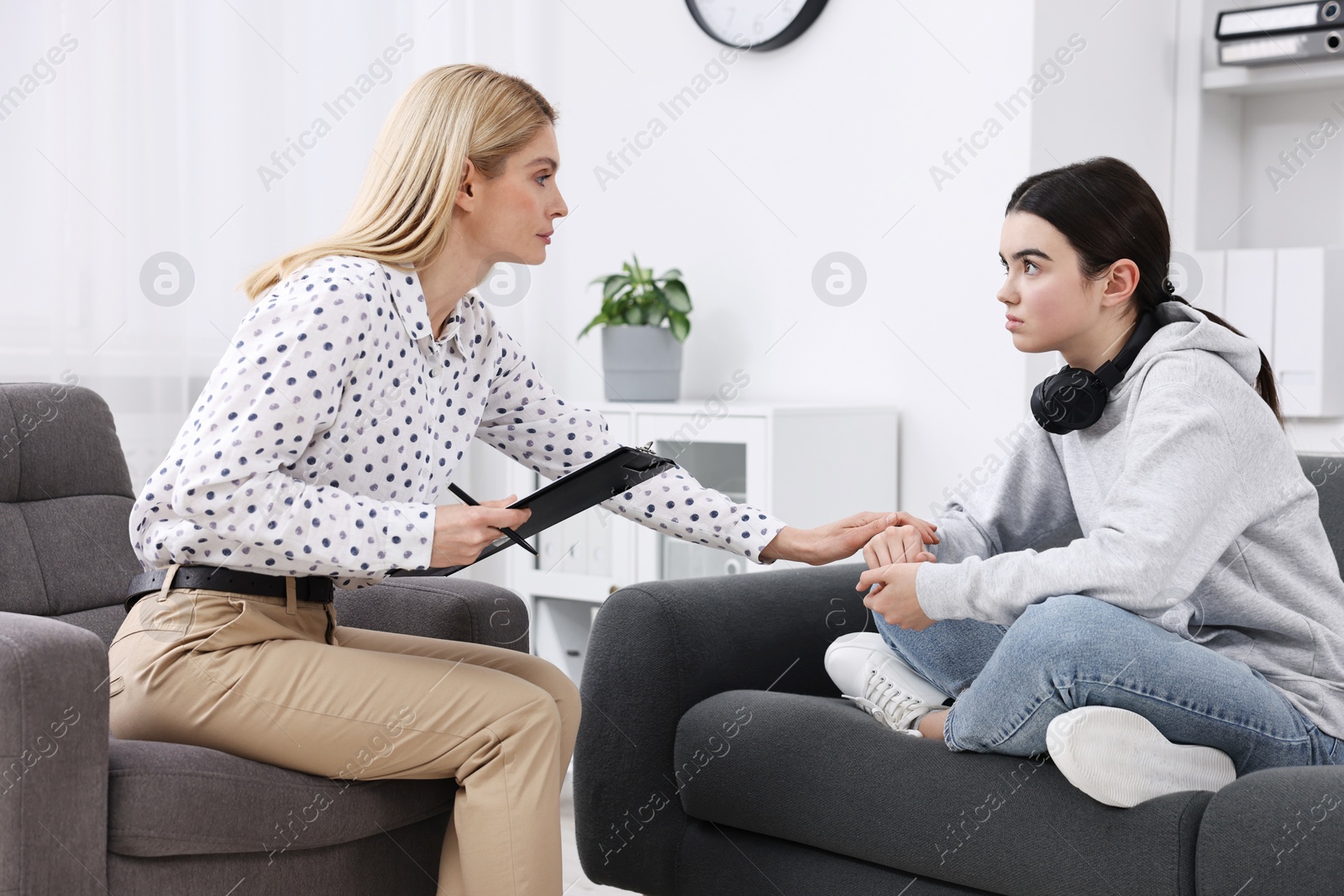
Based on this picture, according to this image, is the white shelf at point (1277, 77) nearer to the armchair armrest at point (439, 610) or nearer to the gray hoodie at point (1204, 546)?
the gray hoodie at point (1204, 546)

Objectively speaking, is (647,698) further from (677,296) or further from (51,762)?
(677,296)

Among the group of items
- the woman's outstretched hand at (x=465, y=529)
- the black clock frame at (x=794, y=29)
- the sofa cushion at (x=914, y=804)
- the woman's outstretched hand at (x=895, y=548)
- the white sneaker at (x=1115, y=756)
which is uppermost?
the black clock frame at (x=794, y=29)

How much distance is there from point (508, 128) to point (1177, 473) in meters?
0.89

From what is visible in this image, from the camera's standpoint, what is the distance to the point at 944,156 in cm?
280

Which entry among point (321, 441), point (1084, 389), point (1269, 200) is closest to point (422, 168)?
point (321, 441)

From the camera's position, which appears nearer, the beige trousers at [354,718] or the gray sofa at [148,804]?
the gray sofa at [148,804]

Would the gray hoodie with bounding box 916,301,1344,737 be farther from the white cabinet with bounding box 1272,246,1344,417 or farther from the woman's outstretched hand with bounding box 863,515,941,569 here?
the white cabinet with bounding box 1272,246,1344,417

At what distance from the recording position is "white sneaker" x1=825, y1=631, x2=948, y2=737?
163 centimetres

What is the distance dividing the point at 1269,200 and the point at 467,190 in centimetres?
222

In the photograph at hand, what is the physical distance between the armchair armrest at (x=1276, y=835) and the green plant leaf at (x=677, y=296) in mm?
2011

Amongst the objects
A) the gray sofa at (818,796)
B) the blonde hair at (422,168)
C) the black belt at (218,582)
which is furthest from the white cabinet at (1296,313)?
the black belt at (218,582)

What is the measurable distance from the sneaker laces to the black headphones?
398mm

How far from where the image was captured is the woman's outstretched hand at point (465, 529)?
1372mm

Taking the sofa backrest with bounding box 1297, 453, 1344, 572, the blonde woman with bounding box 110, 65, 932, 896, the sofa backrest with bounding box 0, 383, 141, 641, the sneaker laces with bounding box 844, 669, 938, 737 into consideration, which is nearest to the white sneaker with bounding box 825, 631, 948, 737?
the sneaker laces with bounding box 844, 669, 938, 737
